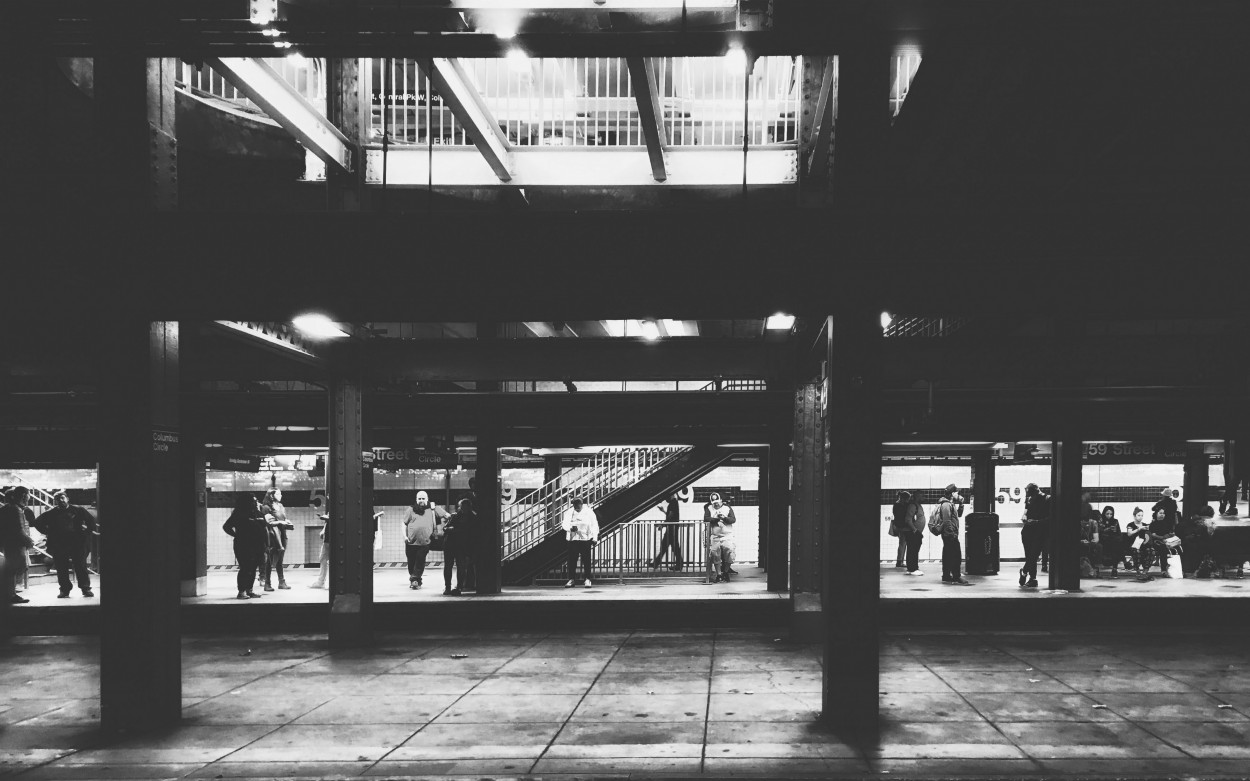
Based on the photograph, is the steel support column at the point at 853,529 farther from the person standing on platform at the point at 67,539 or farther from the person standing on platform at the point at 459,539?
the person standing on platform at the point at 67,539

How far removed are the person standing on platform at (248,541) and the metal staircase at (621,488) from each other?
5.16m

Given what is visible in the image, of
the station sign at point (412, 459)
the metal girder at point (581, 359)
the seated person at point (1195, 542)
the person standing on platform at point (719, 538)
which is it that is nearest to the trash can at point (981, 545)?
the seated person at point (1195, 542)

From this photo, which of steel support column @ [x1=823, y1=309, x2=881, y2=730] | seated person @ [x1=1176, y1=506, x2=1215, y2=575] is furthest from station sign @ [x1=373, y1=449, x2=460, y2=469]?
seated person @ [x1=1176, y1=506, x2=1215, y2=575]

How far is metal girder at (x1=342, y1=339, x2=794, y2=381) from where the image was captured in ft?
40.0

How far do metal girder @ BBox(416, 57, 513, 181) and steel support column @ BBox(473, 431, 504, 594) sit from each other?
7.42m

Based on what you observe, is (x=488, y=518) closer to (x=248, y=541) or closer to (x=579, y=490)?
(x=248, y=541)

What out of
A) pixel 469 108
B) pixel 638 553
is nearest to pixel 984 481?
pixel 638 553

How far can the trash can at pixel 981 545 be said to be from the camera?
1944 cm

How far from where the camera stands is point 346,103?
991 cm

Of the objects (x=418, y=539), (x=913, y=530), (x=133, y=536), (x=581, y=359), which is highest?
(x=581, y=359)

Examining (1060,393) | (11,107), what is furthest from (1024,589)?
(11,107)

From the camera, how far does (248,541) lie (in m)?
15.2

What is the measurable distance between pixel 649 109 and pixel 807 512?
6329 millimetres

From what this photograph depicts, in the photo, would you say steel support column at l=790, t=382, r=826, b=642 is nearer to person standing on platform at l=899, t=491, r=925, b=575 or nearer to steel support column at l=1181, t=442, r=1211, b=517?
person standing on platform at l=899, t=491, r=925, b=575
